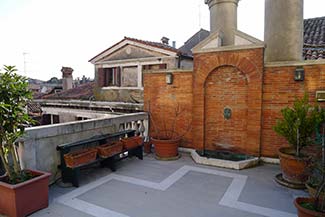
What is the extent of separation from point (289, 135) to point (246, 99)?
1.48m

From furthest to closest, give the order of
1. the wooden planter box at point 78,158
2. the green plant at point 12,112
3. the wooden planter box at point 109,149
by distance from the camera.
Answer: the wooden planter box at point 109,149, the wooden planter box at point 78,158, the green plant at point 12,112

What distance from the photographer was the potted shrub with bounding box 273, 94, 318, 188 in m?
4.05

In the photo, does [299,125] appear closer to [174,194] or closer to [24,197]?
[174,194]

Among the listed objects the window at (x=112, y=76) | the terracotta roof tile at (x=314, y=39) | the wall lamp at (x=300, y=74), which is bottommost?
the wall lamp at (x=300, y=74)

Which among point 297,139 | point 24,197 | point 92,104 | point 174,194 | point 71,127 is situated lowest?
point 174,194

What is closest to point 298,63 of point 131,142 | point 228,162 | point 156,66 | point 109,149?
point 228,162

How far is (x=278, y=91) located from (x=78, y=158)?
4.64 meters

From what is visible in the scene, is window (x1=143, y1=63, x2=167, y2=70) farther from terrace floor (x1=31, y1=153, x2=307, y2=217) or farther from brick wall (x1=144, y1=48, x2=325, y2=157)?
terrace floor (x1=31, y1=153, x2=307, y2=217)

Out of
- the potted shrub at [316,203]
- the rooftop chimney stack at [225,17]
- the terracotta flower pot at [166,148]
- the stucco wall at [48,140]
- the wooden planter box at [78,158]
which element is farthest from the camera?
the rooftop chimney stack at [225,17]

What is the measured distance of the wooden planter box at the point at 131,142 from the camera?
526 centimetres

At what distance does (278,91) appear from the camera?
5195mm

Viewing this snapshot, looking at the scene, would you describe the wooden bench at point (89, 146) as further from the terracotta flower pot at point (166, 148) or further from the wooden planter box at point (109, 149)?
the terracotta flower pot at point (166, 148)

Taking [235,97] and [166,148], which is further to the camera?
[166,148]

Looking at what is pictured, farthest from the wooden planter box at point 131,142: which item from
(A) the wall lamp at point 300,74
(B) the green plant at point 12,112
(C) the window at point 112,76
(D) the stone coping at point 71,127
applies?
(C) the window at point 112,76
